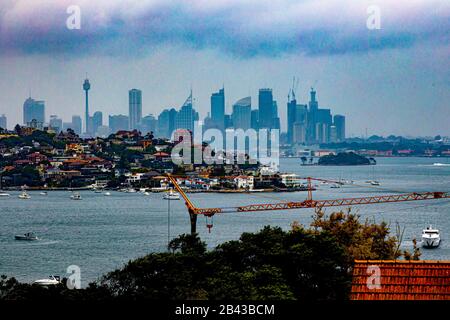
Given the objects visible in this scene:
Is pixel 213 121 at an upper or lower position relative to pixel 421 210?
upper

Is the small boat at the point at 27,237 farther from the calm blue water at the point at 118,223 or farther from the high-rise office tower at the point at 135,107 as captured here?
the high-rise office tower at the point at 135,107

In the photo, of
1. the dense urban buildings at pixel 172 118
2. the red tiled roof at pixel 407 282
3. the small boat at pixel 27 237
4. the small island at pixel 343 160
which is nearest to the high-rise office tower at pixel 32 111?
the dense urban buildings at pixel 172 118

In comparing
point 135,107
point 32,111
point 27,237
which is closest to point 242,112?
point 135,107

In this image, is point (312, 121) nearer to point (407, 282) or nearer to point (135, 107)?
point (135, 107)

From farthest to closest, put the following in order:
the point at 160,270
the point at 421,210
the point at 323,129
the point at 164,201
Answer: the point at 323,129 < the point at 164,201 < the point at 421,210 < the point at 160,270

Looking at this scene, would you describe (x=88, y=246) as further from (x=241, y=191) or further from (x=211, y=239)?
(x=241, y=191)
